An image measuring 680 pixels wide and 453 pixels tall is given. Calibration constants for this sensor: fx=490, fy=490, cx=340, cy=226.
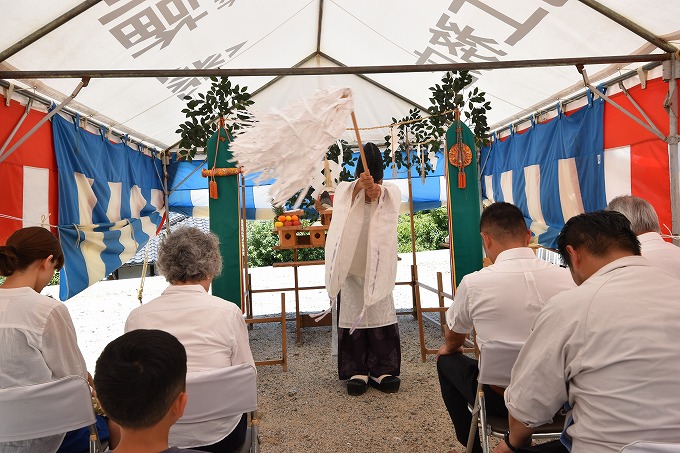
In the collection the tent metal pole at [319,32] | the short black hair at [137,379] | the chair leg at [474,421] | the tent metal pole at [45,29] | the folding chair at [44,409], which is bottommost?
the chair leg at [474,421]

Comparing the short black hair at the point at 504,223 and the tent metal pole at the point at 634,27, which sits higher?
the tent metal pole at the point at 634,27

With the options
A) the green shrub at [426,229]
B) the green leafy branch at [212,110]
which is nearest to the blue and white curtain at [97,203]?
the green leafy branch at [212,110]

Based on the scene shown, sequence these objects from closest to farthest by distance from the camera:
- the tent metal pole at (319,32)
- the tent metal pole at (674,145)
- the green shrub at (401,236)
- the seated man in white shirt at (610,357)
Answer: the seated man in white shirt at (610,357), the tent metal pole at (674,145), the tent metal pole at (319,32), the green shrub at (401,236)

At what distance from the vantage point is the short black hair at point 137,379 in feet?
3.06

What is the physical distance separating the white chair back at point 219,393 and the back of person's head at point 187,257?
1.52 feet

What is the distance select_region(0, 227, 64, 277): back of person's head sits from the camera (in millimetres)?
1662

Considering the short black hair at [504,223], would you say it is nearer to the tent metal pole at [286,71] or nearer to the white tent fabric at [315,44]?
the tent metal pole at [286,71]

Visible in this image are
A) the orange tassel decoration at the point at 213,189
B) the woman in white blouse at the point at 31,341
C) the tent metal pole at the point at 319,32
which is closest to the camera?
the woman in white blouse at the point at 31,341

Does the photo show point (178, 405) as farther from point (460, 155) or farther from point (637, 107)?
point (637, 107)

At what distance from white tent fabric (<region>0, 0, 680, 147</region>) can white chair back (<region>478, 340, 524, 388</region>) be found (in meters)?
2.42

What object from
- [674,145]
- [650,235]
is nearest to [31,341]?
[650,235]

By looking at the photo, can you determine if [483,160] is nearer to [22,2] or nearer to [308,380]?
[308,380]

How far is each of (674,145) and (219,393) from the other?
3.28 meters

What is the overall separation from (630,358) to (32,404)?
153 cm
